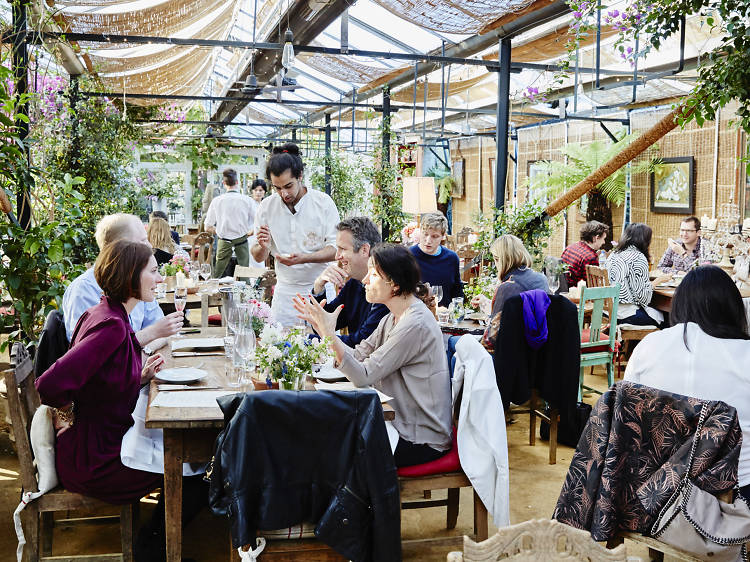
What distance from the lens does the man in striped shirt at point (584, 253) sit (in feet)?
23.0

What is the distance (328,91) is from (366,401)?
1146 centimetres

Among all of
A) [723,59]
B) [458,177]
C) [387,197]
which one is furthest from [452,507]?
[458,177]

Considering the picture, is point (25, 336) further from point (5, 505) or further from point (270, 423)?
point (270, 423)

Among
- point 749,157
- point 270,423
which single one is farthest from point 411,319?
point 749,157

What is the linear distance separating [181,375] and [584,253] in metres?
4.79

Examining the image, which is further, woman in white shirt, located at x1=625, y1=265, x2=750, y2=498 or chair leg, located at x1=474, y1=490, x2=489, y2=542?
chair leg, located at x1=474, y1=490, x2=489, y2=542

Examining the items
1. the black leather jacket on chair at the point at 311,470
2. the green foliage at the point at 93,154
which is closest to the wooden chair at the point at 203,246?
the green foliage at the point at 93,154

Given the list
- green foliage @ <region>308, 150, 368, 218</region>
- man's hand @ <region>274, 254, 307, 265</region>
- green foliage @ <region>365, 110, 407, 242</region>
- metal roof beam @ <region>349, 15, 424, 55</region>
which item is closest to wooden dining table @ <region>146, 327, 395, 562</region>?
man's hand @ <region>274, 254, 307, 265</region>

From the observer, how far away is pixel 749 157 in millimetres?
3707

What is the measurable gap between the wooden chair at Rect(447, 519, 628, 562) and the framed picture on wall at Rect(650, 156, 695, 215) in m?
9.07

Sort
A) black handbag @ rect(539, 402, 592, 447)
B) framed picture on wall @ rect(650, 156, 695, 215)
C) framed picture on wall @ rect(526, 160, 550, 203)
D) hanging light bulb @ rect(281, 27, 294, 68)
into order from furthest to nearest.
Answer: framed picture on wall @ rect(526, 160, 550, 203) < framed picture on wall @ rect(650, 156, 695, 215) < hanging light bulb @ rect(281, 27, 294, 68) < black handbag @ rect(539, 402, 592, 447)

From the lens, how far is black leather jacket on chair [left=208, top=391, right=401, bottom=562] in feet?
7.61

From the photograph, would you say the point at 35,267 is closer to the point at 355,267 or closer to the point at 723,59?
the point at 355,267

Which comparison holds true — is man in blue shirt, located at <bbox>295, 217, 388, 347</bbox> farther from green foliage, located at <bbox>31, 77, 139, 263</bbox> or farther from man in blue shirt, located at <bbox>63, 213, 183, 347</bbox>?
green foliage, located at <bbox>31, 77, 139, 263</bbox>
